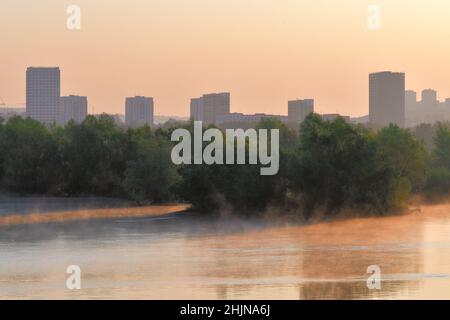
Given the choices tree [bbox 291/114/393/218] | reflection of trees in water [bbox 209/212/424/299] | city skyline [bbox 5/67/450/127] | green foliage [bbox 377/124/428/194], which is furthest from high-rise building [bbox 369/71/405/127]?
reflection of trees in water [bbox 209/212/424/299]

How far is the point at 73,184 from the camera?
218 ft

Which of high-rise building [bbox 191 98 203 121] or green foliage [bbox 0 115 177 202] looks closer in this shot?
green foliage [bbox 0 115 177 202]

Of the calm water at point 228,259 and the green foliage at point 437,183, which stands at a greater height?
the green foliage at point 437,183

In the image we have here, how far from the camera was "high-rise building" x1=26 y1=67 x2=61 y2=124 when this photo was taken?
11089 cm

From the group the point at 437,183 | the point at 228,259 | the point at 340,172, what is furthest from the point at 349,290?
the point at 437,183

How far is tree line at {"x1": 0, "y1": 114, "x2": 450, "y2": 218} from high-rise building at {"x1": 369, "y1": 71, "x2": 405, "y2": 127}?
39.6m

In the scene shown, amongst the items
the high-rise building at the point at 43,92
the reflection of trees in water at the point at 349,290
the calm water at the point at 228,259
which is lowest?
the calm water at the point at 228,259

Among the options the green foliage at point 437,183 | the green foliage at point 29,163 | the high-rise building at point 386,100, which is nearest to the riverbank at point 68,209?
the green foliage at point 29,163

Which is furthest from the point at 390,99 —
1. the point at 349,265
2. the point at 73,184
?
the point at 349,265

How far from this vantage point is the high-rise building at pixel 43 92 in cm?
11089

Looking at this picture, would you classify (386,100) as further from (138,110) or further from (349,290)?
(349,290)

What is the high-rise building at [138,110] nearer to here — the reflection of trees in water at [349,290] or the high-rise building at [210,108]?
the high-rise building at [210,108]

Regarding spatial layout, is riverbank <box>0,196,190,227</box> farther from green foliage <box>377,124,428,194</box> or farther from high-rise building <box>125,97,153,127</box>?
high-rise building <box>125,97,153,127</box>

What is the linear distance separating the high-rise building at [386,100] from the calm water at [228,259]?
68207 millimetres
